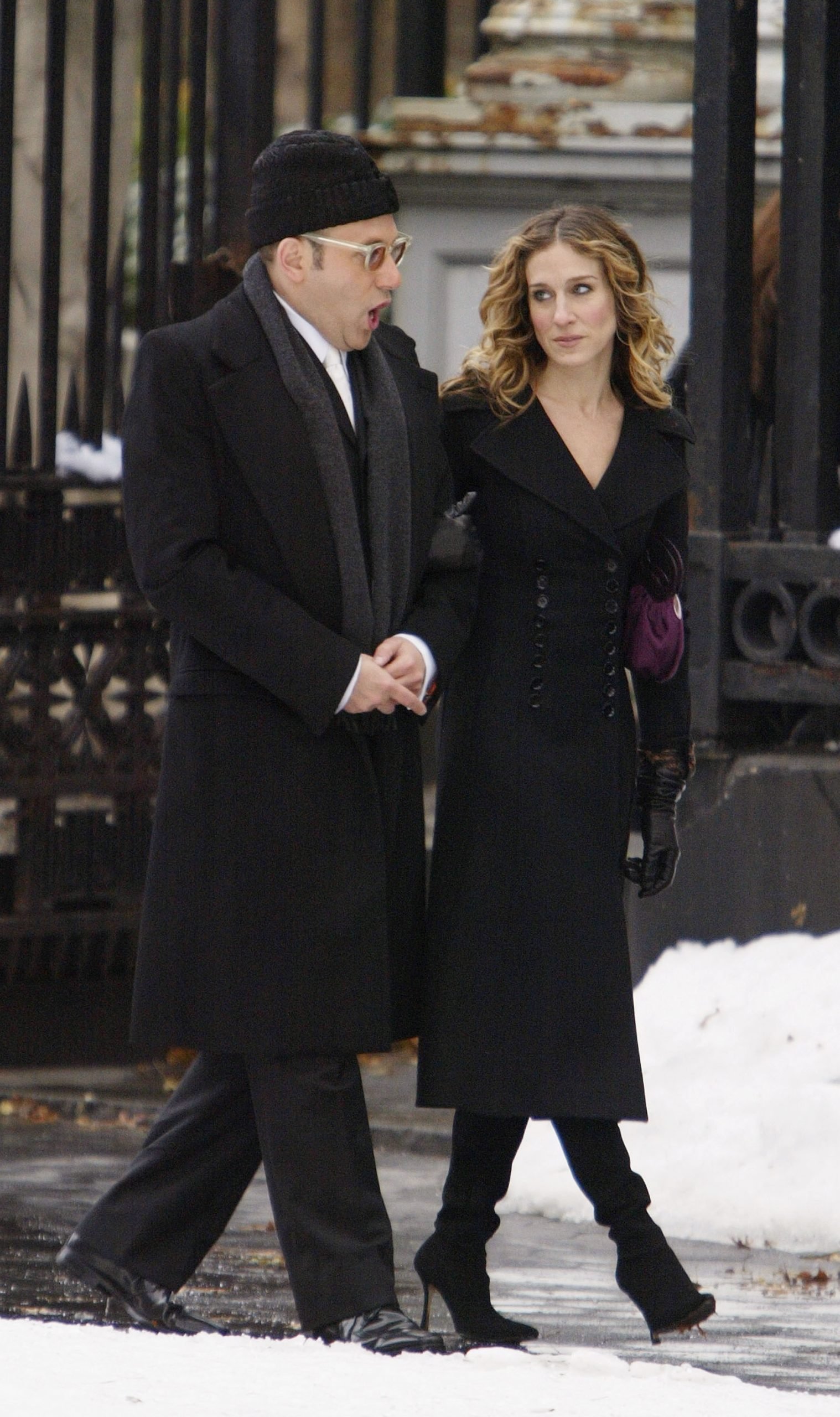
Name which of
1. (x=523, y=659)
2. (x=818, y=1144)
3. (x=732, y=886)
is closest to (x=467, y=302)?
(x=732, y=886)

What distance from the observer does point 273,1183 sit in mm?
4449

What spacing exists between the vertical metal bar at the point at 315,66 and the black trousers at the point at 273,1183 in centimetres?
436

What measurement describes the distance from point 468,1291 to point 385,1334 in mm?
430

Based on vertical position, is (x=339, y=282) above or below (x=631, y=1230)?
above

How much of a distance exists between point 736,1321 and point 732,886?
188 centimetres

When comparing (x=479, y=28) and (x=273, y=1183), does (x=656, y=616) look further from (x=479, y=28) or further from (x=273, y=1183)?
(x=479, y=28)

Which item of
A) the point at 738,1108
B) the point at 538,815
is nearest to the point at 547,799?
the point at 538,815

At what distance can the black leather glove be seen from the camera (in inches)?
189

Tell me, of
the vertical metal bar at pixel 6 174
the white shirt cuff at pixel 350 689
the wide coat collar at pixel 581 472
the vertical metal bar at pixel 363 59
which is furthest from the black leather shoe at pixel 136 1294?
the vertical metal bar at pixel 363 59

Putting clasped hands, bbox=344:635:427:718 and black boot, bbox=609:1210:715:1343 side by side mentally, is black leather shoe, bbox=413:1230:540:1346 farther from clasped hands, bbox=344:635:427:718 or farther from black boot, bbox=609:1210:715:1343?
clasped hands, bbox=344:635:427:718

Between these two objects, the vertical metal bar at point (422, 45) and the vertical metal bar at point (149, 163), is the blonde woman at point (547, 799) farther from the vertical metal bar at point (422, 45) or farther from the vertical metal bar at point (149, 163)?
the vertical metal bar at point (422, 45)

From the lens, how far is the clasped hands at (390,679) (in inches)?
173

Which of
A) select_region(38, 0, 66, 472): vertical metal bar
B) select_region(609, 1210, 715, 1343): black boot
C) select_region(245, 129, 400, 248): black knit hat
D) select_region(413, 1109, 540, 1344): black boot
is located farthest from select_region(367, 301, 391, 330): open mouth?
select_region(38, 0, 66, 472): vertical metal bar

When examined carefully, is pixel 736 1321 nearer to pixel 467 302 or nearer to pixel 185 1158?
pixel 185 1158
